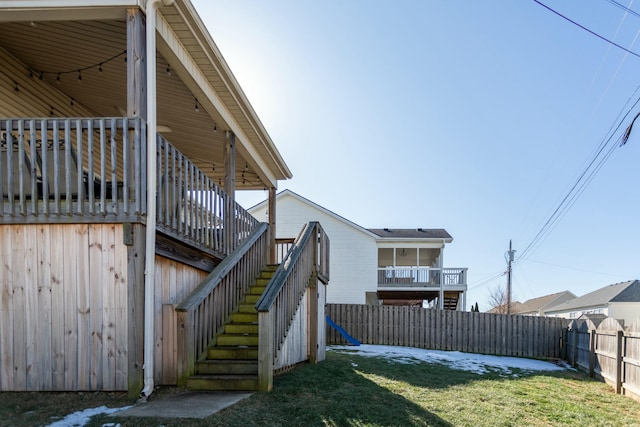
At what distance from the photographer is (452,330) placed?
15078 mm

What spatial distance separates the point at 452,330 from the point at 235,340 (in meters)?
10.7

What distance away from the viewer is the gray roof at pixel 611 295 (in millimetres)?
30528

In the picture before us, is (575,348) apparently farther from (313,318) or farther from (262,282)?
(262,282)

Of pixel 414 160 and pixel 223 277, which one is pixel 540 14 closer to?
pixel 223 277

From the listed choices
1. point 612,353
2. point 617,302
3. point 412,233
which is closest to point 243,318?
point 612,353

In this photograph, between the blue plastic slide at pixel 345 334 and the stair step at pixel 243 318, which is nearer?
the stair step at pixel 243 318

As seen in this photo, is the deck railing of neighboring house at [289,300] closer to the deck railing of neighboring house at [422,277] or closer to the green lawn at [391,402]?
the green lawn at [391,402]

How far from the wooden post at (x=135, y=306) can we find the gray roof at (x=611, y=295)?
110ft

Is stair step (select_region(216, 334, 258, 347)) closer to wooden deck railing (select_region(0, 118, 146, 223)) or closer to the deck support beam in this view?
the deck support beam

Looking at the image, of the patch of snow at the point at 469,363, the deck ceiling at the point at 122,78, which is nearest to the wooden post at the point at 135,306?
the deck ceiling at the point at 122,78

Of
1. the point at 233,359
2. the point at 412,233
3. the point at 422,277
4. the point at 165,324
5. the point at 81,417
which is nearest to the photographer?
the point at 81,417

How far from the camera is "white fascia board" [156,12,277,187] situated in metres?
5.56

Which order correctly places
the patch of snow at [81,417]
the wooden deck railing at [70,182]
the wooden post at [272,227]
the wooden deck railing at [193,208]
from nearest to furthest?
the patch of snow at [81,417]
the wooden deck railing at [70,182]
the wooden deck railing at [193,208]
the wooden post at [272,227]

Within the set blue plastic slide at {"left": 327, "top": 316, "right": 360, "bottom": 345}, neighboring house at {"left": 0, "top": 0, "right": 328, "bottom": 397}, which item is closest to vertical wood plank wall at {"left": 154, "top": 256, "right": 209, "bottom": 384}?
neighboring house at {"left": 0, "top": 0, "right": 328, "bottom": 397}
